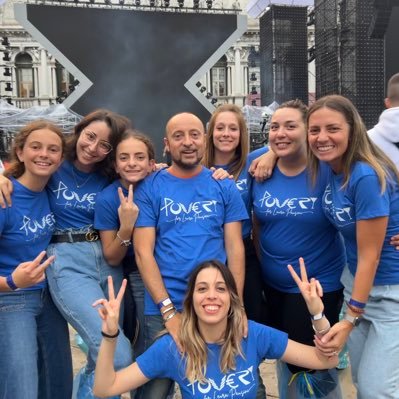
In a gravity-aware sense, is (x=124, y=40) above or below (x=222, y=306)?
above

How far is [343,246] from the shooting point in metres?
2.72

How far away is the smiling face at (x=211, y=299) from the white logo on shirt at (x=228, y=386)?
0.66 ft

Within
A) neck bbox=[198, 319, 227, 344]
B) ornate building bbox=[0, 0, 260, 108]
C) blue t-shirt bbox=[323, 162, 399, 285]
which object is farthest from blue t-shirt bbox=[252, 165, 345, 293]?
ornate building bbox=[0, 0, 260, 108]

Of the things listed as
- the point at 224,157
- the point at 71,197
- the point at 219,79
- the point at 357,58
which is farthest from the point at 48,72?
the point at 71,197

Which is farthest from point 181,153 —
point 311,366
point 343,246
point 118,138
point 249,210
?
point 311,366

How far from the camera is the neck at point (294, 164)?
2.68 m

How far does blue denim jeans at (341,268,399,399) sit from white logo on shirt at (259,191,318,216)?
452 mm

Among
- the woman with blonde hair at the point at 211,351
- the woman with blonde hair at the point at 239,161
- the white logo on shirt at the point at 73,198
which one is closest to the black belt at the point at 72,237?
the white logo on shirt at the point at 73,198

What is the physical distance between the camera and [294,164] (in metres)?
2.70

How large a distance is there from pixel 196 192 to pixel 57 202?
0.75 m

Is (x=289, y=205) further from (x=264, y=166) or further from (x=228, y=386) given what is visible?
(x=228, y=386)

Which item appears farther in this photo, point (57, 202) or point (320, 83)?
point (320, 83)

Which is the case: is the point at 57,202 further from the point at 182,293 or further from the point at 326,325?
the point at 326,325

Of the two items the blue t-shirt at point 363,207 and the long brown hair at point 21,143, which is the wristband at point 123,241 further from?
the blue t-shirt at point 363,207
